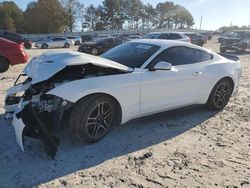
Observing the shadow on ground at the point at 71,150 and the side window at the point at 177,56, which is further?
the side window at the point at 177,56

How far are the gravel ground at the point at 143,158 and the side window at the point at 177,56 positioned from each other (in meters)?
1.13

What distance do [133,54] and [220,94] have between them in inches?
85.9

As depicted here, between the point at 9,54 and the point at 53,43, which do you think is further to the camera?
the point at 53,43

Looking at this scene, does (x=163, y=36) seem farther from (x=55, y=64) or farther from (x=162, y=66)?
(x=55, y=64)

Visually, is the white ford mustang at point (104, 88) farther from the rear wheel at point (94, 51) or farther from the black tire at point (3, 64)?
the rear wheel at point (94, 51)

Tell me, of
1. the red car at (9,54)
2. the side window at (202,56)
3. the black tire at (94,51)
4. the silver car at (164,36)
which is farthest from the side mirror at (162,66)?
the black tire at (94,51)

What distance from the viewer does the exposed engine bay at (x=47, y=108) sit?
4.02m

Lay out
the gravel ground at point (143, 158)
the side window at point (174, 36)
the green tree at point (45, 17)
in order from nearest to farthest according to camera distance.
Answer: the gravel ground at point (143, 158) < the side window at point (174, 36) < the green tree at point (45, 17)

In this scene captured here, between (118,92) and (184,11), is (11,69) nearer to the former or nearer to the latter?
(118,92)

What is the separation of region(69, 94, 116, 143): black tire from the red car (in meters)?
6.89

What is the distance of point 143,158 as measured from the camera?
424 cm

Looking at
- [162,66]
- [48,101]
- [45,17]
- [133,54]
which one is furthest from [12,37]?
[45,17]

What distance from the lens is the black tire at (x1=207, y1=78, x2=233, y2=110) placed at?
6.18m

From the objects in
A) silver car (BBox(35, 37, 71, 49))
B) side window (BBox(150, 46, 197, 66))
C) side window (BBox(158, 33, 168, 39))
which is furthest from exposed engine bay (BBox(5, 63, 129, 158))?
silver car (BBox(35, 37, 71, 49))
